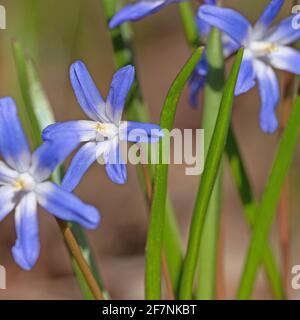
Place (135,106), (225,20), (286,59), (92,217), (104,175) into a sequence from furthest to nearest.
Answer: (104,175) < (135,106) < (286,59) < (225,20) < (92,217)

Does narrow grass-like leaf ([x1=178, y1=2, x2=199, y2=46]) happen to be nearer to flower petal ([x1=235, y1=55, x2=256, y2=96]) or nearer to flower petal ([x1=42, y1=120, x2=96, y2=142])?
flower petal ([x1=235, y1=55, x2=256, y2=96])

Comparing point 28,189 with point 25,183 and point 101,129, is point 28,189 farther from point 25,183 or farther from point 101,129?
point 101,129

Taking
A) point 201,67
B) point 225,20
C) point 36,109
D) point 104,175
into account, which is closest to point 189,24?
point 201,67

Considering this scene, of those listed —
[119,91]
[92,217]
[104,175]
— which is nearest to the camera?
[92,217]

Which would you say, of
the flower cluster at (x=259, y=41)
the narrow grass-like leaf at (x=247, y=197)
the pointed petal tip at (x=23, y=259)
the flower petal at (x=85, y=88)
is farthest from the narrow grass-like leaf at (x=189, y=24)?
the pointed petal tip at (x=23, y=259)
